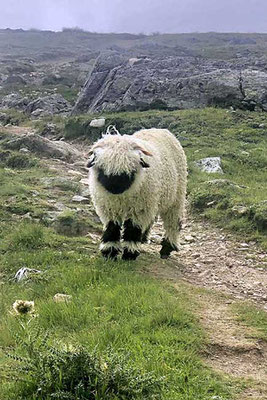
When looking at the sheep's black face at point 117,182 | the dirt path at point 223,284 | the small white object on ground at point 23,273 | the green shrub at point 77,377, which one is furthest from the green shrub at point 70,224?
the green shrub at point 77,377

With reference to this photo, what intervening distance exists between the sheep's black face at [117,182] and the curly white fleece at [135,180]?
64 millimetres

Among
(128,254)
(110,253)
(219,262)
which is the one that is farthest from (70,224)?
(219,262)

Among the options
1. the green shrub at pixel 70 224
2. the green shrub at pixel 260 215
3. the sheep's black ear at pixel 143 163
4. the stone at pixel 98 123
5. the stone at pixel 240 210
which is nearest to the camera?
the sheep's black ear at pixel 143 163

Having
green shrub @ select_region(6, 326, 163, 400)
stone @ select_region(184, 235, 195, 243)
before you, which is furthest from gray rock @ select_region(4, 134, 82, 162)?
green shrub @ select_region(6, 326, 163, 400)

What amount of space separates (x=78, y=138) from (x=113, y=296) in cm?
1754

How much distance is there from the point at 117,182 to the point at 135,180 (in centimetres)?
30

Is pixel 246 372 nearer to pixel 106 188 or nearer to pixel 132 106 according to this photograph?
pixel 106 188

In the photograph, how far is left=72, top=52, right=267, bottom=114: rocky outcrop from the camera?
78.8 feet

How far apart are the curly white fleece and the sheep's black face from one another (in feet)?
0.21

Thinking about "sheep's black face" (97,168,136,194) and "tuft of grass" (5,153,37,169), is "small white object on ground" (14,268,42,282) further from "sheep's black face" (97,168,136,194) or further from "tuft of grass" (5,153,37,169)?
"tuft of grass" (5,153,37,169)

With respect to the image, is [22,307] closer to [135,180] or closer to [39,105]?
[135,180]

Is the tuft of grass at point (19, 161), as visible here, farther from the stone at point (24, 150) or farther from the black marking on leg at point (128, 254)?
the black marking on leg at point (128, 254)

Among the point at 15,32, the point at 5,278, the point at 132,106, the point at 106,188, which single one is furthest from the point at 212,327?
the point at 15,32

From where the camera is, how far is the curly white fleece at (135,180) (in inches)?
270
